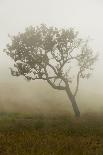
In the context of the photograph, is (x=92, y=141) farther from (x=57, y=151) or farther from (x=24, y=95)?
(x=24, y=95)

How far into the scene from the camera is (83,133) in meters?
22.3

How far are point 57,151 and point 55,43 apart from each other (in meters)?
31.3

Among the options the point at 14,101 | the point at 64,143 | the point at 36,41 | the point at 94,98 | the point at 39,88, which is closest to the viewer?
the point at 64,143

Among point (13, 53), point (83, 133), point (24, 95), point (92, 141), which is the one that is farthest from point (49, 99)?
point (92, 141)

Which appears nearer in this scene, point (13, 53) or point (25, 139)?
point (25, 139)

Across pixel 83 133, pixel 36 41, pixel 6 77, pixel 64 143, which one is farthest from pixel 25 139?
pixel 6 77

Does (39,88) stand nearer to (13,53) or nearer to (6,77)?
(6,77)

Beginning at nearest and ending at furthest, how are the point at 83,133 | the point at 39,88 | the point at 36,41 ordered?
the point at 83,133 → the point at 36,41 → the point at 39,88

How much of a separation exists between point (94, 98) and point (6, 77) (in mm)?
25990

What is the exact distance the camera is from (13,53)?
150 feet

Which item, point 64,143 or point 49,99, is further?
point 49,99

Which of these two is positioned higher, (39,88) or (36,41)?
(36,41)

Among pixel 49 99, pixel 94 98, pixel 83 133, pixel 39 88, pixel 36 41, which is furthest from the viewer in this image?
pixel 39 88

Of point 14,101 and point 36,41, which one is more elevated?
point 36,41
